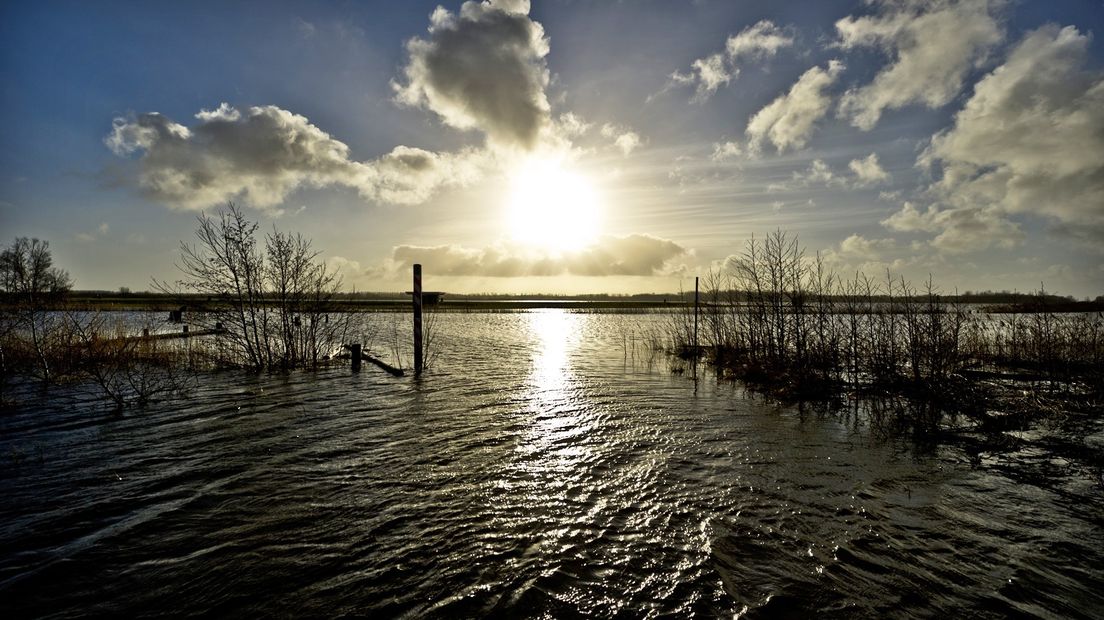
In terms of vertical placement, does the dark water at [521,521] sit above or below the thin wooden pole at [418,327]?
below

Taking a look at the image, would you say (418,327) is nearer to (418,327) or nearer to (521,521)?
(418,327)

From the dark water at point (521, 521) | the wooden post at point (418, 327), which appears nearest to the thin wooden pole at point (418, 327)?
the wooden post at point (418, 327)

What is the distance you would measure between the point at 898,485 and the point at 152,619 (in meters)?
8.73

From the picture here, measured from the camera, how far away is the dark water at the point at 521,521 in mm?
3715

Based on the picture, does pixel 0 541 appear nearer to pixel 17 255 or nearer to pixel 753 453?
pixel 753 453

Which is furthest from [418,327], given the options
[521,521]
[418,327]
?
[521,521]

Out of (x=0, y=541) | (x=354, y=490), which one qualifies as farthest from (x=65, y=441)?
(x=354, y=490)

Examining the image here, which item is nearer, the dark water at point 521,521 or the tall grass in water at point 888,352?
the dark water at point 521,521

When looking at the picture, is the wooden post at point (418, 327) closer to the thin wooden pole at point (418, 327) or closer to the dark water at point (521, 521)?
the thin wooden pole at point (418, 327)

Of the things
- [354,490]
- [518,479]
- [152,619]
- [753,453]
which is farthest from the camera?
[753,453]

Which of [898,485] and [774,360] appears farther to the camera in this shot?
[774,360]

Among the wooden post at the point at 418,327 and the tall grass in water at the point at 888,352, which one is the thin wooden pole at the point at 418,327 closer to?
the wooden post at the point at 418,327

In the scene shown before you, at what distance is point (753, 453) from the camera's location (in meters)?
7.71

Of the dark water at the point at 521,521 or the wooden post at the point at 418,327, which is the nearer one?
the dark water at the point at 521,521
